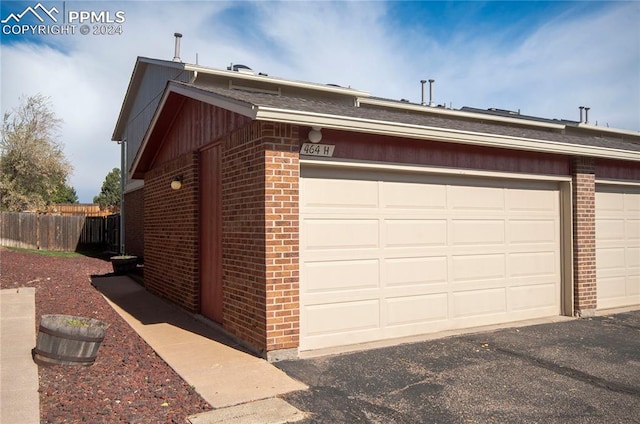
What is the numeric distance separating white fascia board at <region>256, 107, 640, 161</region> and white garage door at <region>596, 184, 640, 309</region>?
92 centimetres

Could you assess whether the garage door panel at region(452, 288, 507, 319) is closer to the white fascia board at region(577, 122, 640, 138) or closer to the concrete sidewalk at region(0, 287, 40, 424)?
the concrete sidewalk at region(0, 287, 40, 424)

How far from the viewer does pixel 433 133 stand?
21.7ft

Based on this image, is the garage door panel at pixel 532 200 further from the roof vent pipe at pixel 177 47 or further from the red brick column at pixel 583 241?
the roof vent pipe at pixel 177 47

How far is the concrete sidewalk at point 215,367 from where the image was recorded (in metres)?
4.16

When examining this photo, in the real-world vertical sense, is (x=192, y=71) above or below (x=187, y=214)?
above

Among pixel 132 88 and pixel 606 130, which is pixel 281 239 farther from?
pixel 606 130

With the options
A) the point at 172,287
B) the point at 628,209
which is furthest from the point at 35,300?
the point at 628,209

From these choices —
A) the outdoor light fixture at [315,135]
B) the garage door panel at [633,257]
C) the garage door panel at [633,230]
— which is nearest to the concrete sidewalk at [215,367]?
the outdoor light fixture at [315,135]

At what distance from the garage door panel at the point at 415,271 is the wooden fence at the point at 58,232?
18574 mm

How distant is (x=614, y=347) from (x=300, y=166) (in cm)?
481

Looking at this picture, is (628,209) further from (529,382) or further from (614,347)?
(529,382)

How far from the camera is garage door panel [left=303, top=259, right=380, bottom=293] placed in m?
6.07

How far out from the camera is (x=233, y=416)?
4051 mm

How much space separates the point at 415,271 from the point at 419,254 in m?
0.26
